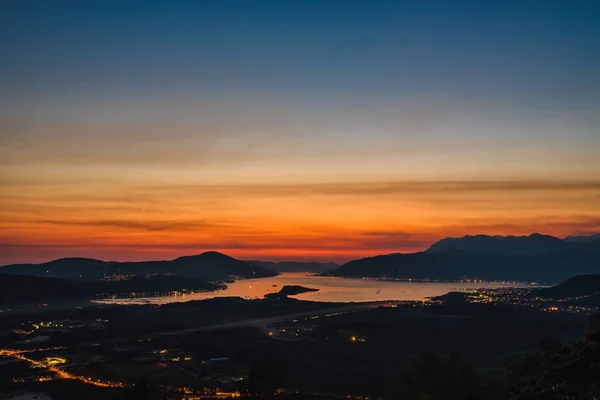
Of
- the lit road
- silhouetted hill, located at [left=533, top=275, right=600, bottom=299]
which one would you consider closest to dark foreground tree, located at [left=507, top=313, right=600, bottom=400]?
the lit road

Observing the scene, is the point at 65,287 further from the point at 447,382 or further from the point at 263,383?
the point at 447,382

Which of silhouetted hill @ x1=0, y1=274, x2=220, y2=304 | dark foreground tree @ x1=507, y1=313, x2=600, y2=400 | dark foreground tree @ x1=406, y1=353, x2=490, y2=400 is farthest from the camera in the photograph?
silhouetted hill @ x1=0, y1=274, x2=220, y2=304

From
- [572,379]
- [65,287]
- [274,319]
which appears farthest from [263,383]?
[65,287]

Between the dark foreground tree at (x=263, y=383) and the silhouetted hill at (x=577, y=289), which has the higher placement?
the silhouetted hill at (x=577, y=289)

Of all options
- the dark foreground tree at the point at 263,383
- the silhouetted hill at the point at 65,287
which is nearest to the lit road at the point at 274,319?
the dark foreground tree at the point at 263,383

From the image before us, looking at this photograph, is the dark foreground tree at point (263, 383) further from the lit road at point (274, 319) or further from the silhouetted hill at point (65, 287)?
the silhouetted hill at point (65, 287)

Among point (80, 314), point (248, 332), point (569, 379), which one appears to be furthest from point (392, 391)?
point (80, 314)

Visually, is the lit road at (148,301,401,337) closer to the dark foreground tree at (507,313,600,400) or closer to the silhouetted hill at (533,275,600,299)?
the silhouetted hill at (533,275,600,299)
